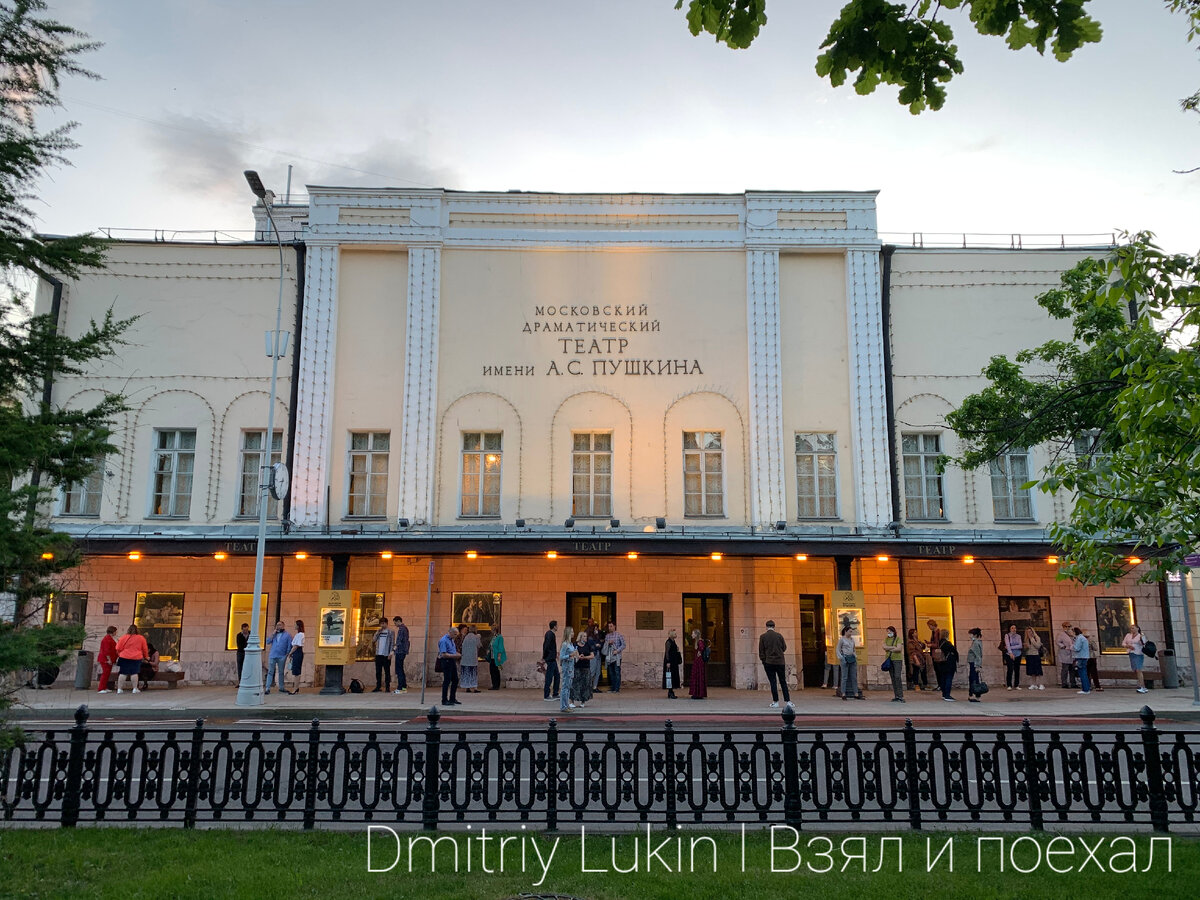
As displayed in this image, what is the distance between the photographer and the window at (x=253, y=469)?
79.1 feet

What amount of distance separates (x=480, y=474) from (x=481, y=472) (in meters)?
0.06

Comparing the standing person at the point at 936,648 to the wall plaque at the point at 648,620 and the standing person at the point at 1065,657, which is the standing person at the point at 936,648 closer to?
the standing person at the point at 1065,657

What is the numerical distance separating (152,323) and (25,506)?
1998cm

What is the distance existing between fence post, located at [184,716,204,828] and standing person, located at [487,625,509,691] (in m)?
13.6

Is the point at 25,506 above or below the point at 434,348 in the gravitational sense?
below

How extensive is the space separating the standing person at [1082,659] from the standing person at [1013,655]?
1.28m

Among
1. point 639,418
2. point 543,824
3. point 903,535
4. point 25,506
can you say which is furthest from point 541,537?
point 25,506

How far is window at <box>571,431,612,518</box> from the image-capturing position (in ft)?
78.7

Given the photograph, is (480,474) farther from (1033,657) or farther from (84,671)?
(1033,657)

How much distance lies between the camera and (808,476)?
2433cm

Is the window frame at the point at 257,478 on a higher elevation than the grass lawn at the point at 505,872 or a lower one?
higher

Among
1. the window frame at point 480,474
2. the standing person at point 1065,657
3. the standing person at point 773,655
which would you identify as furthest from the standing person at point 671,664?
the standing person at point 1065,657

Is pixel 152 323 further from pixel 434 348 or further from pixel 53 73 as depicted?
pixel 53 73

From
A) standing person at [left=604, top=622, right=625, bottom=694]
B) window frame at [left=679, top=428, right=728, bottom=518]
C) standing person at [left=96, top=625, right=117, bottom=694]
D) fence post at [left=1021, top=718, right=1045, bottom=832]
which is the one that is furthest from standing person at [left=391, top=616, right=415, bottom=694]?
fence post at [left=1021, top=718, right=1045, bottom=832]
